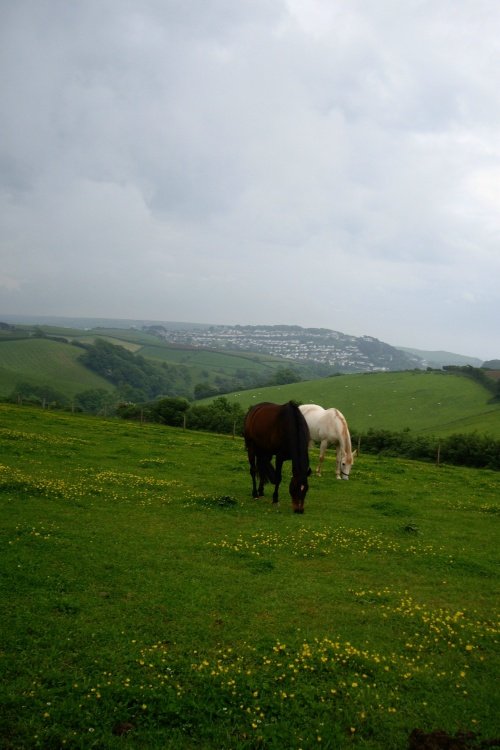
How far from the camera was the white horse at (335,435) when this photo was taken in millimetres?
21656

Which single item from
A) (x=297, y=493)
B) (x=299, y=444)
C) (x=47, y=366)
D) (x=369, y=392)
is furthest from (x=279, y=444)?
(x=47, y=366)

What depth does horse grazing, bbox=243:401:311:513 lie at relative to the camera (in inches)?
593

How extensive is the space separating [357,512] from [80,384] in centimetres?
12661

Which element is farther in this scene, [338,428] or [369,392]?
[369,392]

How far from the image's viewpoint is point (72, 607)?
8.11 meters

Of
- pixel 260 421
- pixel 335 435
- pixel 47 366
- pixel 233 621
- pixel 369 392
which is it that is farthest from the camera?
pixel 47 366

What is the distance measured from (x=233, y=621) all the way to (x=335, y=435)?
14.5m

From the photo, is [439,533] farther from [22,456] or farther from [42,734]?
[22,456]

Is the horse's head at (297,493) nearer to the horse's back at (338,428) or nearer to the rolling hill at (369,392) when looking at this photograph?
the horse's back at (338,428)

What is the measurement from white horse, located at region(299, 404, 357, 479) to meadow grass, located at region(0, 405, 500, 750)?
5.39m

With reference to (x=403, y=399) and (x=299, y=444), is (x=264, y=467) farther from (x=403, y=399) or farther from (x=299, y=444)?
(x=403, y=399)

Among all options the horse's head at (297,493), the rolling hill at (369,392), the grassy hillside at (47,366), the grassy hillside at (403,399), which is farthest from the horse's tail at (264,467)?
the grassy hillside at (47,366)

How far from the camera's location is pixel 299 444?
15.1 meters

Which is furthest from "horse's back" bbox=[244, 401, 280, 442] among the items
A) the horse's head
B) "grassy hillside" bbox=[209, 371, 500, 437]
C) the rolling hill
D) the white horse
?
"grassy hillside" bbox=[209, 371, 500, 437]
